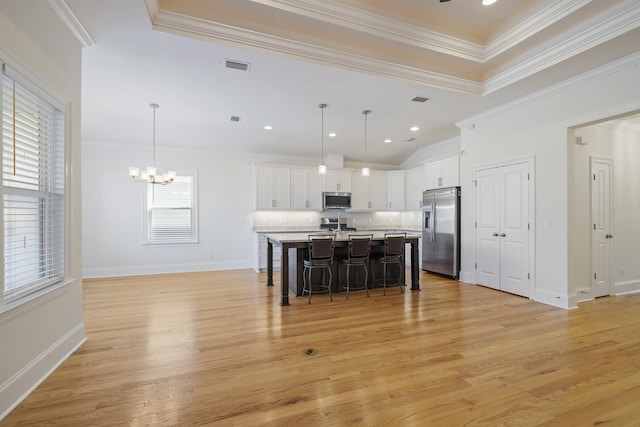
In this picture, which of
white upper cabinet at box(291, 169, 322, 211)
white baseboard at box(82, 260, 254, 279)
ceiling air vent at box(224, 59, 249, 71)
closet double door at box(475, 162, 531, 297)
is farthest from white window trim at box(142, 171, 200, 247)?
closet double door at box(475, 162, 531, 297)

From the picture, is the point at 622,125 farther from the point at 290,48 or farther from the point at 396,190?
the point at 290,48

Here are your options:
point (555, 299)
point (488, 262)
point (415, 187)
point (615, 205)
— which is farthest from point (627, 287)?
point (415, 187)

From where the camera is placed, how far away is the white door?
14.2ft

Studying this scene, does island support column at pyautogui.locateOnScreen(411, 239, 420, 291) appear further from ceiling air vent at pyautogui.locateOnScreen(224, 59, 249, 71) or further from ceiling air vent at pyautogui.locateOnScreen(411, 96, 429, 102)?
ceiling air vent at pyautogui.locateOnScreen(224, 59, 249, 71)

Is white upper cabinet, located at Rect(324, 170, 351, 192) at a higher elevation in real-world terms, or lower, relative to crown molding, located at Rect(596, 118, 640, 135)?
lower

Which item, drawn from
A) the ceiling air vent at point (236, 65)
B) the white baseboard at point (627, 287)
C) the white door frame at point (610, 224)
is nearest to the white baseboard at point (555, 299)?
the white door frame at point (610, 224)

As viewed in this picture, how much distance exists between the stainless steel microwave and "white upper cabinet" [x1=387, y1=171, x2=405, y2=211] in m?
1.22

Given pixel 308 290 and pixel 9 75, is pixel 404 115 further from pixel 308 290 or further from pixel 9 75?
pixel 9 75

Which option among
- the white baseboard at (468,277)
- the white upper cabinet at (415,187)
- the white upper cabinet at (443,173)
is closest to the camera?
the white baseboard at (468,277)

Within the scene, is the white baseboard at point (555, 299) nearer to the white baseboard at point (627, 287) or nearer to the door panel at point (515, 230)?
the door panel at point (515, 230)

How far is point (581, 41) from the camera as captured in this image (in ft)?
10.1

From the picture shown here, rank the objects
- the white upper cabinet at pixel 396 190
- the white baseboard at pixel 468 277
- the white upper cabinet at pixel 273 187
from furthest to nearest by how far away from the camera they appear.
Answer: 1. the white upper cabinet at pixel 396 190
2. the white upper cabinet at pixel 273 187
3. the white baseboard at pixel 468 277

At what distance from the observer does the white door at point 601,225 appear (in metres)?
4.34

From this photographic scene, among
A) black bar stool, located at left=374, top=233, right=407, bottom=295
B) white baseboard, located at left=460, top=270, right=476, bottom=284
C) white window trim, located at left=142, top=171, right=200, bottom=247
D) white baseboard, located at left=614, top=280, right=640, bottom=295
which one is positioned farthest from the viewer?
white window trim, located at left=142, top=171, right=200, bottom=247
